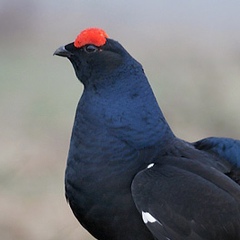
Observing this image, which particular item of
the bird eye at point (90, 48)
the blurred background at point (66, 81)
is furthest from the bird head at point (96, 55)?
the blurred background at point (66, 81)

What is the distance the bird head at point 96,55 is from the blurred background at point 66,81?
1749 millimetres

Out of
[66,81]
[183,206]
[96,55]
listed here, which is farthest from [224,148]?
[66,81]

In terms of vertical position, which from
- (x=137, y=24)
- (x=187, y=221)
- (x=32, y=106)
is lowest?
(x=187, y=221)

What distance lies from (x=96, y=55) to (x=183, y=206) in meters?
0.60

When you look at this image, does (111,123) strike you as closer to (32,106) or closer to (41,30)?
(32,106)

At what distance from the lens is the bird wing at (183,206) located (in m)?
3.11

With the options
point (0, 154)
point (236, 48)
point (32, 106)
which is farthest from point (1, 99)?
point (236, 48)

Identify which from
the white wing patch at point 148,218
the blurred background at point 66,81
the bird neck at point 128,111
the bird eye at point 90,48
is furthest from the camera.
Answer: the blurred background at point 66,81

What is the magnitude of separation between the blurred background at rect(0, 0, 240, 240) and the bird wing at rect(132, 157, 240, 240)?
1862 millimetres

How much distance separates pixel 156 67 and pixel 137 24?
1.14m

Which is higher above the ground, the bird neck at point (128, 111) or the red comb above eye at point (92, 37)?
the red comb above eye at point (92, 37)

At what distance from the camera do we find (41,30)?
28.6 ft

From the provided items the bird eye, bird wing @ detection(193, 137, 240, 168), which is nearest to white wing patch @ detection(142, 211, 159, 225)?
bird wing @ detection(193, 137, 240, 168)

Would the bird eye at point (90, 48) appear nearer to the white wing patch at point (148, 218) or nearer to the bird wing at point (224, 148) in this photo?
the bird wing at point (224, 148)
